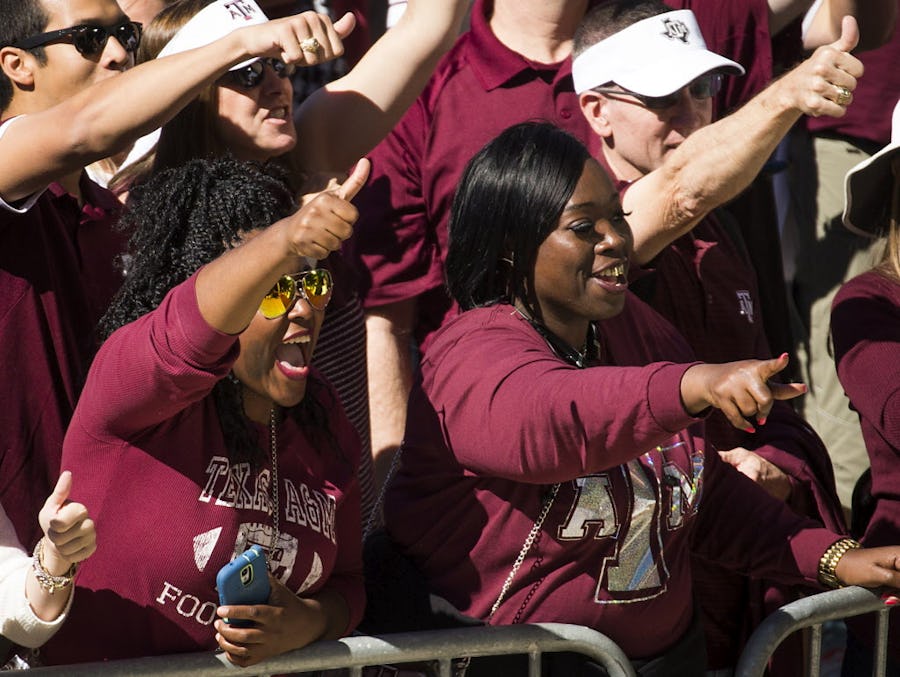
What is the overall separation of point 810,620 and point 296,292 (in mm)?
1211

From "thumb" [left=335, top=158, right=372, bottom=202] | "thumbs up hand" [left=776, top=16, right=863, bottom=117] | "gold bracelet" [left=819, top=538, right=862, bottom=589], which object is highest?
"thumb" [left=335, top=158, right=372, bottom=202]

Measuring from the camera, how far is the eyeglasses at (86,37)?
3180 mm

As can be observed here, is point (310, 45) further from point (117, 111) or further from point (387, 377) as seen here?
point (387, 377)

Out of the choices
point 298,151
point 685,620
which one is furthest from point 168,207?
point 685,620

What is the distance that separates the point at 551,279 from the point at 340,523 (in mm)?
627

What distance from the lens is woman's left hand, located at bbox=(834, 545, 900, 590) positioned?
298 cm

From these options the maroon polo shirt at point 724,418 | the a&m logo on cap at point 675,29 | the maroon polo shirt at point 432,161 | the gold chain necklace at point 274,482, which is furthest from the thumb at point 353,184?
the a&m logo on cap at point 675,29

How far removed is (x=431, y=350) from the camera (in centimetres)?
289

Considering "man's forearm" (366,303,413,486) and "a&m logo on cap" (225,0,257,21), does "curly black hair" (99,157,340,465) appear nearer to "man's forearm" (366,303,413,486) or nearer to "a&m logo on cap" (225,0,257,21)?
"a&m logo on cap" (225,0,257,21)

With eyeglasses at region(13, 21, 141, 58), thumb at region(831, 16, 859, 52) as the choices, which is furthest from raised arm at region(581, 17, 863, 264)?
eyeglasses at region(13, 21, 141, 58)

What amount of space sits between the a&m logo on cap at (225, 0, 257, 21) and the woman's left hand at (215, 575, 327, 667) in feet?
4.91

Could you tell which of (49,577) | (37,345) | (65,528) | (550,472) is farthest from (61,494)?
(550,472)

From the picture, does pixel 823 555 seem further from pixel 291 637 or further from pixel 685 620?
pixel 291 637

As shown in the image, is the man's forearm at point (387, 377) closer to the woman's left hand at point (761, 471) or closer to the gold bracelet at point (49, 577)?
the woman's left hand at point (761, 471)
